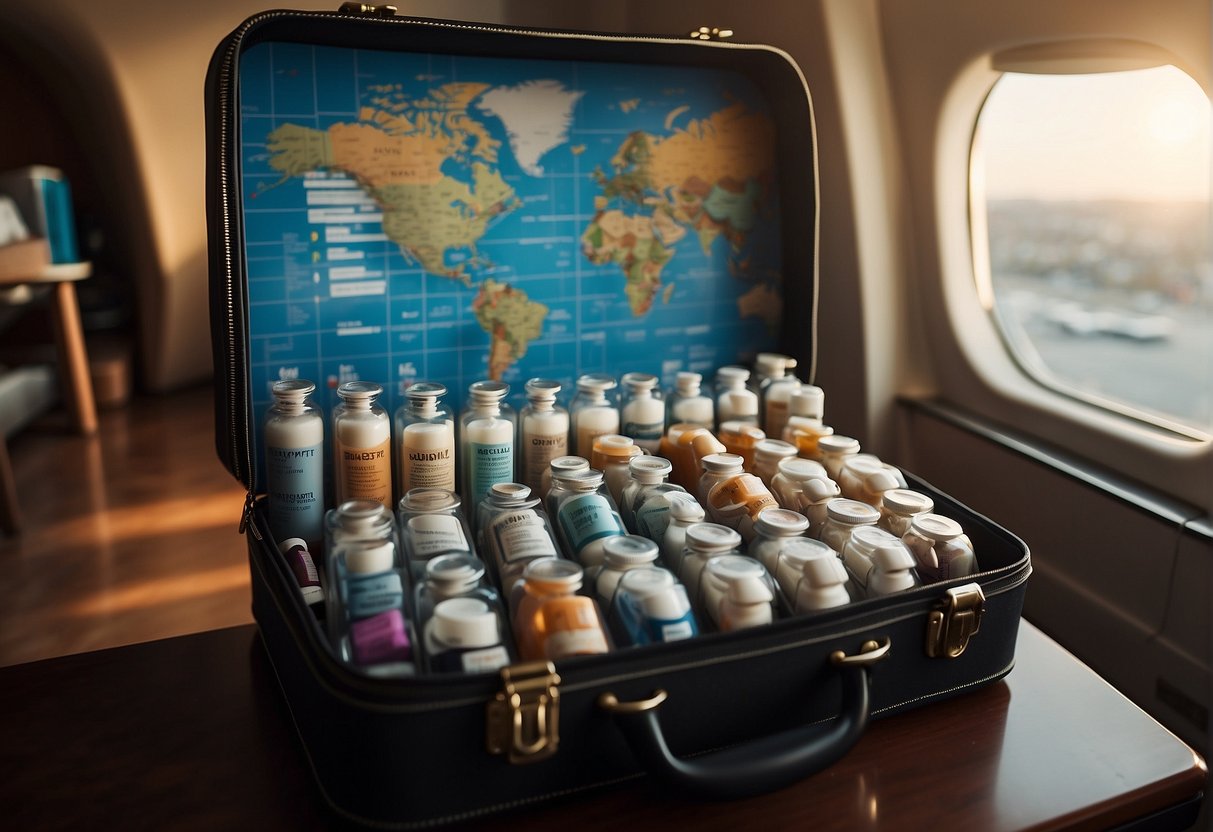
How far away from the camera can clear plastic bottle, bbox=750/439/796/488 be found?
1231 mm

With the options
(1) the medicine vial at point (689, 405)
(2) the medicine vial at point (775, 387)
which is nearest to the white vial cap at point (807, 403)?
(2) the medicine vial at point (775, 387)

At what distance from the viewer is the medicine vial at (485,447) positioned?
123cm

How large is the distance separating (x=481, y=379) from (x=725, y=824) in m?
0.78

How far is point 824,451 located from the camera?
1271mm

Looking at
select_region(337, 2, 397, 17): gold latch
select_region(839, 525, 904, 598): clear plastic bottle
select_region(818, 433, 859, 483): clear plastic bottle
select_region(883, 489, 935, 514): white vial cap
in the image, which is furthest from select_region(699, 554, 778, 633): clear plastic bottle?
select_region(337, 2, 397, 17): gold latch

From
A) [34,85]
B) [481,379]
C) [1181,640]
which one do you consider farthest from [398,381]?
[34,85]

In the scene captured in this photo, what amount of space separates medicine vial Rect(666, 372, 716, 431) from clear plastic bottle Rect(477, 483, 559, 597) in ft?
1.19

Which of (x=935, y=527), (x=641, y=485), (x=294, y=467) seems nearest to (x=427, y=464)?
(x=294, y=467)

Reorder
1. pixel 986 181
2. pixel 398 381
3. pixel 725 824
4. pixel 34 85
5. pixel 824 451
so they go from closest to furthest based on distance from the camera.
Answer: pixel 725 824 < pixel 824 451 < pixel 398 381 < pixel 986 181 < pixel 34 85

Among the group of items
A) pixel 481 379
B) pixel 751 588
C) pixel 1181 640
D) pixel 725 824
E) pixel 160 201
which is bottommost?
pixel 1181 640

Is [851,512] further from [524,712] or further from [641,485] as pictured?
[524,712]

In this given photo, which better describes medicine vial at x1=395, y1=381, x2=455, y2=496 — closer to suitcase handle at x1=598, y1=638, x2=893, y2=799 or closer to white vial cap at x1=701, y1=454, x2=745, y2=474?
white vial cap at x1=701, y1=454, x2=745, y2=474

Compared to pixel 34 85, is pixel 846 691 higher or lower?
lower

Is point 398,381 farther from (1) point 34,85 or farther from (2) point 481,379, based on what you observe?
(1) point 34,85
